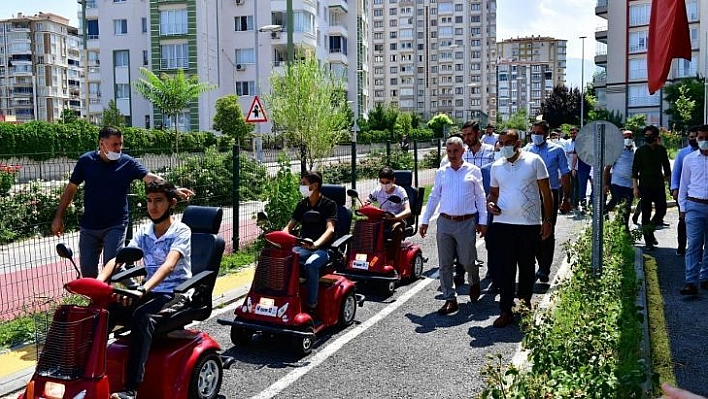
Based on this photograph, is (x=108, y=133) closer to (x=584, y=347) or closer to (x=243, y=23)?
(x=584, y=347)

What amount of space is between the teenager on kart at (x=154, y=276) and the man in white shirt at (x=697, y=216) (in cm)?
623

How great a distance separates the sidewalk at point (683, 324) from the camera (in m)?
6.00

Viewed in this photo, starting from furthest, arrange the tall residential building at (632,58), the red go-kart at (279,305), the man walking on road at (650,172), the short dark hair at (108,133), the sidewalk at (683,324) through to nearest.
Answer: the tall residential building at (632,58), the man walking on road at (650,172), the short dark hair at (108,133), the red go-kart at (279,305), the sidewalk at (683,324)

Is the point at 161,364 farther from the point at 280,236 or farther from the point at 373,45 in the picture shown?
the point at 373,45

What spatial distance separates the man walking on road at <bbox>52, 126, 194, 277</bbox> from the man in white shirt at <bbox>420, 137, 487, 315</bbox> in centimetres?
330

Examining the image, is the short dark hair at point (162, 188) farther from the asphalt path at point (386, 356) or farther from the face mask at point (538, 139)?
the face mask at point (538, 139)

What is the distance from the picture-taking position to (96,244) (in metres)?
7.18

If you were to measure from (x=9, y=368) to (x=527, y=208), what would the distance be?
16.8 feet

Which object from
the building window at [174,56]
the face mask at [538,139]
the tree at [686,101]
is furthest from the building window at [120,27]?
the face mask at [538,139]

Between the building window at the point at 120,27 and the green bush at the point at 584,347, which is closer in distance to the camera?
the green bush at the point at 584,347

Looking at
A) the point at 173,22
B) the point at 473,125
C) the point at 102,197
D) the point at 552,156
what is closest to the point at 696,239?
the point at 552,156

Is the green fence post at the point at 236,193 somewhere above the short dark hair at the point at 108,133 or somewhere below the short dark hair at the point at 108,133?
below

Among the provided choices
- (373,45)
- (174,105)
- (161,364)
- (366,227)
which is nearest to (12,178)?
(366,227)

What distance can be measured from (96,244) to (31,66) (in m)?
148
